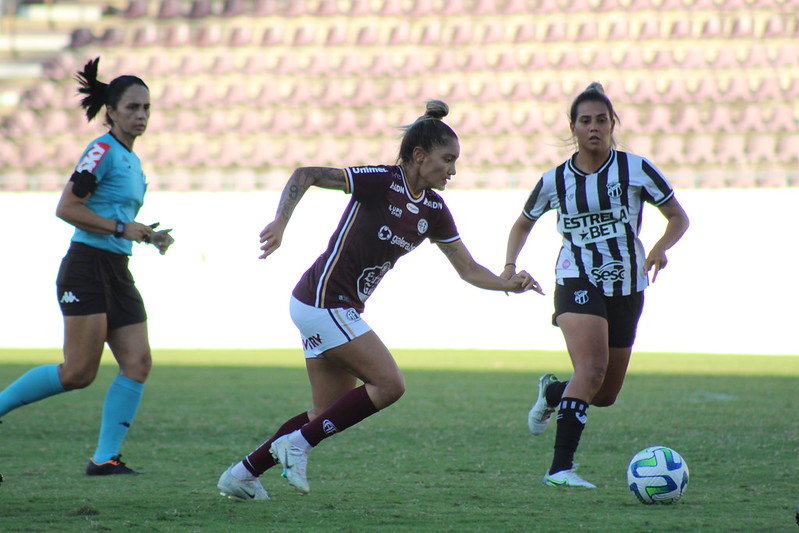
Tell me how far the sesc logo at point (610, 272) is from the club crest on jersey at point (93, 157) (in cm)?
240

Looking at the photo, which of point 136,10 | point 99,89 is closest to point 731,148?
point 136,10

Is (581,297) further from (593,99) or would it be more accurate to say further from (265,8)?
(265,8)

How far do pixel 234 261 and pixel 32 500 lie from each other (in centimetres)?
1023

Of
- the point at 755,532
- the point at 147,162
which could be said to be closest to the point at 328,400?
the point at 755,532

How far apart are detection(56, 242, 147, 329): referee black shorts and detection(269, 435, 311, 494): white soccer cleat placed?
1388 mm

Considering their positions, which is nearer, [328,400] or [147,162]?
[328,400]

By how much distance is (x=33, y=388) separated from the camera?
503 centimetres

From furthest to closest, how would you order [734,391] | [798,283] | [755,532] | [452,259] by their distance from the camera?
[798,283]
[734,391]
[452,259]
[755,532]

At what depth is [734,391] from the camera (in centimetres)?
940

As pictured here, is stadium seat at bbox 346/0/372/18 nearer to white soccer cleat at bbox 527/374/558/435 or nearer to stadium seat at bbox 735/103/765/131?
stadium seat at bbox 735/103/765/131

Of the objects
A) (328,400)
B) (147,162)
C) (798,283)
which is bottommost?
(328,400)

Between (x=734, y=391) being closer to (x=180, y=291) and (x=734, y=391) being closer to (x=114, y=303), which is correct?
(x=114, y=303)

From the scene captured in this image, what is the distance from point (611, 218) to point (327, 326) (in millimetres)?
1595

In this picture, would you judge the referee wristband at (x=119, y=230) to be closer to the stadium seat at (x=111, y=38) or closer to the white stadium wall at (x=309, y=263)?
the white stadium wall at (x=309, y=263)
